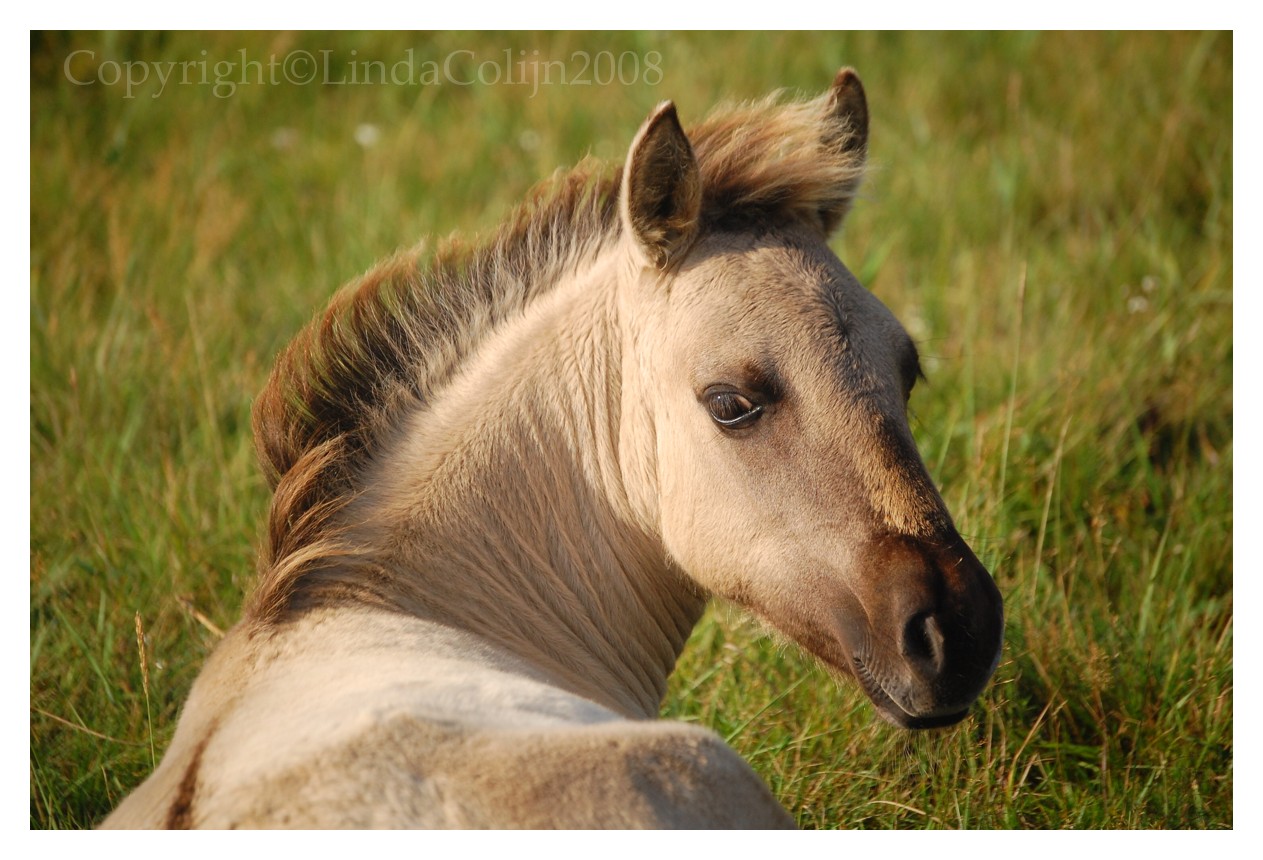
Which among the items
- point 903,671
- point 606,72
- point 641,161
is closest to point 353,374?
point 641,161

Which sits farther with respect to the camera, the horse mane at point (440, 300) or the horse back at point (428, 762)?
the horse mane at point (440, 300)

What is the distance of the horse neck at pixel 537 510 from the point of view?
108 inches

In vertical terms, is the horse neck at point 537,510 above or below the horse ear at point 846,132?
below

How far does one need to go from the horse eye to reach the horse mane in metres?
0.47

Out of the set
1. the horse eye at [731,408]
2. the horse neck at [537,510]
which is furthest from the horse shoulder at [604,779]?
the horse eye at [731,408]

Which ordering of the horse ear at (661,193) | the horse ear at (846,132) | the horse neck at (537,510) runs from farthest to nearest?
the horse ear at (846,132)
the horse neck at (537,510)
the horse ear at (661,193)

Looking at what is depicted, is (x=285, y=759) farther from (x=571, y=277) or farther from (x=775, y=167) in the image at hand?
(x=775, y=167)

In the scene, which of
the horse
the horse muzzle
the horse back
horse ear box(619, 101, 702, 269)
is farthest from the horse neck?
the horse muzzle

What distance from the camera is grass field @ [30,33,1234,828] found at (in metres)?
3.33

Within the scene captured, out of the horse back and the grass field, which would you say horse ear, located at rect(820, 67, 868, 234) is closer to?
the grass field

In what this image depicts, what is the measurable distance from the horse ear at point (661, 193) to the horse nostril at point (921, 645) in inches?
41.3

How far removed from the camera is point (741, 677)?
365cm

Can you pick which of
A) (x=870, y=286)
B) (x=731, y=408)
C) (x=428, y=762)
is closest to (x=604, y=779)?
(x=428, y=762)

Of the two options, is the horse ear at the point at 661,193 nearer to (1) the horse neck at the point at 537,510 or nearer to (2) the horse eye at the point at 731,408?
(1) the horse neck at the point at 537,510
